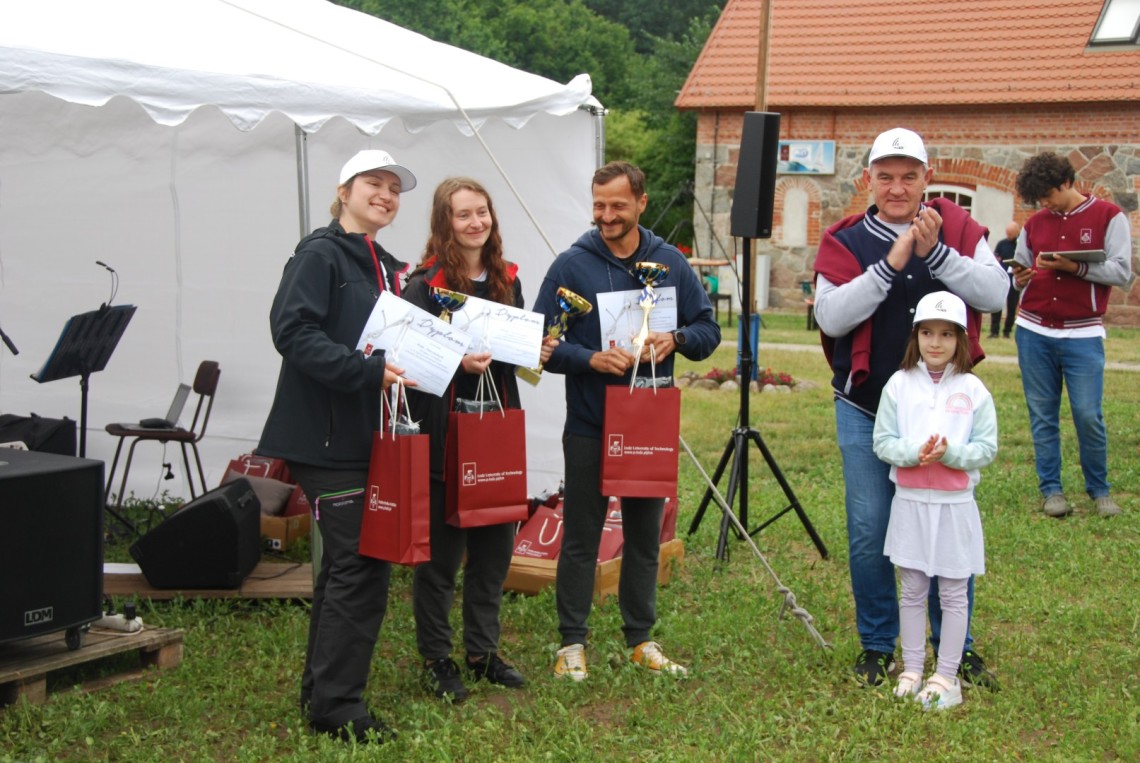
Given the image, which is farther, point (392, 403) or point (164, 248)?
point (164, 248)

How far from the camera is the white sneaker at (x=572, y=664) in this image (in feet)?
14.3

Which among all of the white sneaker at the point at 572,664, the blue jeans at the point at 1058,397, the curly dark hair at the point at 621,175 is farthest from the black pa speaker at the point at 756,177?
the white sneaker at the point at 572,664

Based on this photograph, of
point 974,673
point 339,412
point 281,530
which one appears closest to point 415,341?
point 339,412

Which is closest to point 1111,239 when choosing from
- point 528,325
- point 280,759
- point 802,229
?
point 528,325

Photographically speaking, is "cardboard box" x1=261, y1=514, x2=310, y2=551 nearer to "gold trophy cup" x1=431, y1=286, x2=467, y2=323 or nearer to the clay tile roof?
"gold trophy cup" x1=431, y1=286, x2=467, y2=323

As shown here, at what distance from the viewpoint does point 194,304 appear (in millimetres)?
7359

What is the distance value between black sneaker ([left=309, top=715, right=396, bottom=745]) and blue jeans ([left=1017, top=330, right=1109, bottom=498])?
445 cm

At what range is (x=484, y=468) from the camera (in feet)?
13.3

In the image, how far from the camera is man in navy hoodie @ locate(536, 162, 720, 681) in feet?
13.8

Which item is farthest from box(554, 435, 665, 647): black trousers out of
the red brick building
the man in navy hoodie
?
the red brick building

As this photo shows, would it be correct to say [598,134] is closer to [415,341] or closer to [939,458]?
[415,341]

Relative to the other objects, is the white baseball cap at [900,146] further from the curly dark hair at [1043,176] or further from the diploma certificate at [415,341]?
the curly dark hair at [1043,176]

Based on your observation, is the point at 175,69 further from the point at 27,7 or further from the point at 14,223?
the point at 14,223

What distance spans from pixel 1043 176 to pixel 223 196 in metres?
4.67
